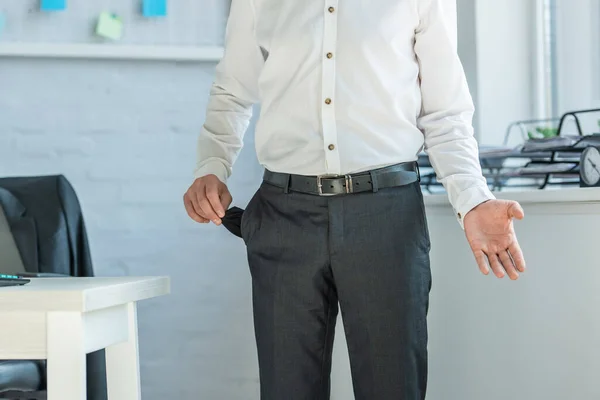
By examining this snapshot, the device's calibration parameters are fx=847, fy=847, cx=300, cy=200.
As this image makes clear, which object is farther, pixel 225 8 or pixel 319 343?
pixel 225 8

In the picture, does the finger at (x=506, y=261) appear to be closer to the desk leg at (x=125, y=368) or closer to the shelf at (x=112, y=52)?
the desk leg at (x=125, y=368)

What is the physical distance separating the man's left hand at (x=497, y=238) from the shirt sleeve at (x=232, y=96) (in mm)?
532

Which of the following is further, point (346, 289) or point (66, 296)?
point (346, 289)

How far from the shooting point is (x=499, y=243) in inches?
46.4

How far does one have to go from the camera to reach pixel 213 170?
60.9 inches

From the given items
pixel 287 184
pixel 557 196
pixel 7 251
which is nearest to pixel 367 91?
pixel 287 184

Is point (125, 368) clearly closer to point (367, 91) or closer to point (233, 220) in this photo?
point (233, 220)

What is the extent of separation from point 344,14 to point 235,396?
1.48m

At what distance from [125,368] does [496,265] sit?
0.65 m

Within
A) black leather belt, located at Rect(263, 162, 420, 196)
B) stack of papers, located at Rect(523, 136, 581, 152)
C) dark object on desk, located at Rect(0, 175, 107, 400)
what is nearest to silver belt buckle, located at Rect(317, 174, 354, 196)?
black leather belt, located at Rect(263, 162, 420, 196)

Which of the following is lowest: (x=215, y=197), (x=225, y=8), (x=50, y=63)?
(x=215, y=197)

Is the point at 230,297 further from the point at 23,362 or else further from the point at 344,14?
the point at 344,14

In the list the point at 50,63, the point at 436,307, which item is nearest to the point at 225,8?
the point at 50,63

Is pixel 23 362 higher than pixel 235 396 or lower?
higher
